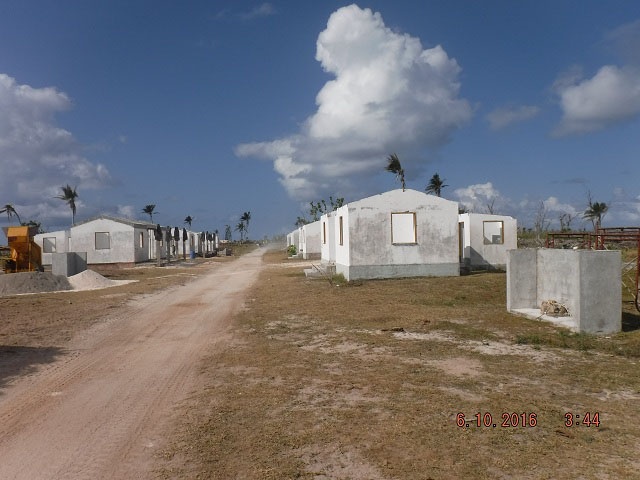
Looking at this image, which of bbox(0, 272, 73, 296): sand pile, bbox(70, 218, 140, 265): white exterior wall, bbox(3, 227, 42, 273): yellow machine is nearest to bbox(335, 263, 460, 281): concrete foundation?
bbox(0, 272, 73, 296): sand pile

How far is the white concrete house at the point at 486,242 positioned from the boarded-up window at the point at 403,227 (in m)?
5.32

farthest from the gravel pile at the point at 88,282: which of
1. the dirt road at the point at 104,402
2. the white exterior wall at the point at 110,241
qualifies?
the white exterior wall at the point at 110,241

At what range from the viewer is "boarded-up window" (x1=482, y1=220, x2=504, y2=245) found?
82.5 feet

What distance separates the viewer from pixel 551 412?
558cm

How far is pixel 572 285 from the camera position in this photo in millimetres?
11242

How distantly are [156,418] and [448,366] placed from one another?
4.27 meters

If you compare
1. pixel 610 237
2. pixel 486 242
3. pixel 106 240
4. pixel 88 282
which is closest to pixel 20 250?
pixel 88 282

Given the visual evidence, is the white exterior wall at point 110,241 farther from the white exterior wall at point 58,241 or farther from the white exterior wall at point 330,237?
the white exterior wall at point 330,237

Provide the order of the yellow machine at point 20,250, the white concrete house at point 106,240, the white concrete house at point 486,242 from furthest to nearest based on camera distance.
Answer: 1. the white concrete house at point 106,240
2. the white concrete house at point 486,242
3. the yellow machine at point 20,250

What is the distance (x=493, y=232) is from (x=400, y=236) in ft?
22.7

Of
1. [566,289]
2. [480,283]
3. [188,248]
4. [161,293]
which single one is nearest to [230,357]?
[566,289]

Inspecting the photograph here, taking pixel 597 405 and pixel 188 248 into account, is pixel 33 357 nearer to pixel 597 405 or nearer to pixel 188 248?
pixel 597 405

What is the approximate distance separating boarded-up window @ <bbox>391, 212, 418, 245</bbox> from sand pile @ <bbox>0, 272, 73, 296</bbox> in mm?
14218

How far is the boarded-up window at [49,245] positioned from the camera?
127 ft
